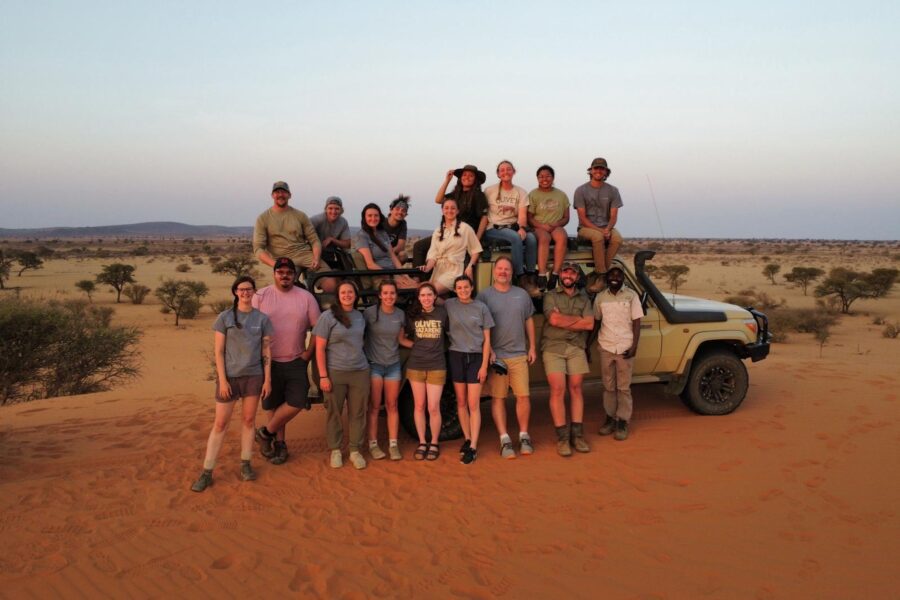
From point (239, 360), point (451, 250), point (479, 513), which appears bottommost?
point (479, 513)

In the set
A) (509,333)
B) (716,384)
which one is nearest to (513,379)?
(509,333)

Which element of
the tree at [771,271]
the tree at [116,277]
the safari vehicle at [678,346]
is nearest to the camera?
the safari vehicle at [678,346]

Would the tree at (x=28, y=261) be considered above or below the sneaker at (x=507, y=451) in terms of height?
above

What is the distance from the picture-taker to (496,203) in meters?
6.93

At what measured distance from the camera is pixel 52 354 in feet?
31.8

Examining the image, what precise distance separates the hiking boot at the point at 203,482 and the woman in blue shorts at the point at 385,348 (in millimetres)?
1517

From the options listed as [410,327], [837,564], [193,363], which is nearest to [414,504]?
[410,327]

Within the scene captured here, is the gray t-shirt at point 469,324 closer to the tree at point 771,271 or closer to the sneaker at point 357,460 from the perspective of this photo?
the sneaker at point 357,460

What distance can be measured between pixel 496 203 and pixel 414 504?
11.3 ft

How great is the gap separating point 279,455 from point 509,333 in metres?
2.58

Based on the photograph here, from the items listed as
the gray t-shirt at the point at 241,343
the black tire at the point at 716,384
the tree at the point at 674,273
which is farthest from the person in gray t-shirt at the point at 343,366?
the tree at the point at 674,273

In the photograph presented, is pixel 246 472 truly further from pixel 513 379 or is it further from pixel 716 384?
pixel 716 384

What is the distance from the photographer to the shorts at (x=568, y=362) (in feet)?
20.5

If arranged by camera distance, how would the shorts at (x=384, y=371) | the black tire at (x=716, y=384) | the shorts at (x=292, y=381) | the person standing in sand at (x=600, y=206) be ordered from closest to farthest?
1. the shorts at (x=292, y=381)
2. the shorts at (x=384, y=371)
3. the person standing in sand at (x=600, y=206)
4. the black tire at (x=716, y=384)
